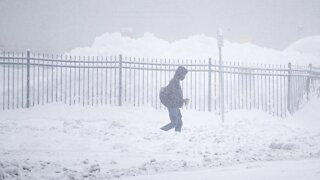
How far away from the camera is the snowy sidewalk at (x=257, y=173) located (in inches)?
257

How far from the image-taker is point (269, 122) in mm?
14250

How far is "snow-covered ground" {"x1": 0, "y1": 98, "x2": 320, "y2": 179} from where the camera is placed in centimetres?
724

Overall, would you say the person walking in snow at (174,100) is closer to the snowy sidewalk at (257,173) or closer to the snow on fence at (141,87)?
the snow on fence at (141,87)

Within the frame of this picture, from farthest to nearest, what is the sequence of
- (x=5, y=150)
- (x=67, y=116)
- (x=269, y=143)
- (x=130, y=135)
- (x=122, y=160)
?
(x=67, y=116) → (x=130, y=135) → (x=269, y=143) → (x=5, y=150) → (x=122, y=160)

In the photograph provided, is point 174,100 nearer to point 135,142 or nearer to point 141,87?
point 135,142

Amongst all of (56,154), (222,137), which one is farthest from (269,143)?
(56,154)

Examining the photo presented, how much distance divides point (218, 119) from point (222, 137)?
3.47 meters

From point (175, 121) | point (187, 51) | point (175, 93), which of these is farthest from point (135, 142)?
point (187, 51)

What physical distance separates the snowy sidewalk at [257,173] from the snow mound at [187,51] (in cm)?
1666

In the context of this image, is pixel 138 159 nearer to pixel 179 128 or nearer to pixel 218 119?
pixel 179 128

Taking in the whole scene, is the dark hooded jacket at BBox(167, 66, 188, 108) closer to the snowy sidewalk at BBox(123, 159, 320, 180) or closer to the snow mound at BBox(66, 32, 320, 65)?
the snowy sidewalk at BBox(123, 159, 320, 180)

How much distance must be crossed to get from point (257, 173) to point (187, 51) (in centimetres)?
2004

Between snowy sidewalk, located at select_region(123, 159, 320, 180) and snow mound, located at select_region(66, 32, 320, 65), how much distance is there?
16657 mm

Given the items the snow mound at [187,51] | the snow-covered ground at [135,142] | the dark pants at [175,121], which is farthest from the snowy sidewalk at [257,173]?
the snow mound at [187,51]
